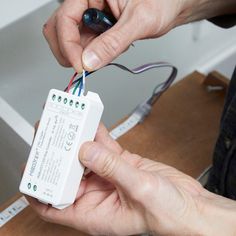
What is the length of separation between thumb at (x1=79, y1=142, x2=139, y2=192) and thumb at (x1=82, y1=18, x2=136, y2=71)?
121mm

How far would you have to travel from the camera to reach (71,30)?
23.5 inches

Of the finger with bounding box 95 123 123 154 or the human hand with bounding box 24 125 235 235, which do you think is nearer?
the human hand with bounding box 24 125 235 235

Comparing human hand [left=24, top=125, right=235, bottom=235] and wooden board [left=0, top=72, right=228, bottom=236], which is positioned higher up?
human hand [left=24, top=125, right=235, bottom=235]

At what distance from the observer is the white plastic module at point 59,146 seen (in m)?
0.48

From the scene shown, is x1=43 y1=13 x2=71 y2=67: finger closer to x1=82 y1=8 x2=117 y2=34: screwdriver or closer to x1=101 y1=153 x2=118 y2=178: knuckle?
x1=82 y1=8 x2=117 y2=34: screwdriver

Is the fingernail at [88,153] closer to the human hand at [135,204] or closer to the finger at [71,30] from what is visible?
the human hand at [135,204]

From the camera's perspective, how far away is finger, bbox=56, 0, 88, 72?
57cm

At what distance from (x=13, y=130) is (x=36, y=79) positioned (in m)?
0.33

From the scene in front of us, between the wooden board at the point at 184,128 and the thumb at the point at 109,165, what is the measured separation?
0.26m

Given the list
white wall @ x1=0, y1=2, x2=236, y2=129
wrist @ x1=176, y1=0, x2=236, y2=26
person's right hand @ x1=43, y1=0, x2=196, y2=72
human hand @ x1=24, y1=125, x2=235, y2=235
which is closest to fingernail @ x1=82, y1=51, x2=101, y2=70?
person's right hand @ x1=43, y1=0, x2=196, y2=72

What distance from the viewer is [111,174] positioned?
480 millimetres

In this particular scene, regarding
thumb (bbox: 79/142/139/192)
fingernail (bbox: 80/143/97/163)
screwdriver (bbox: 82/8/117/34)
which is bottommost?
thumb (bbox: 79/142/139/192)

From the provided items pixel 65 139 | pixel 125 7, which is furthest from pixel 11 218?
pixel 125 7

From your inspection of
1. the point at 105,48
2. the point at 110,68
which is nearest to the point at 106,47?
the point at 105,48
